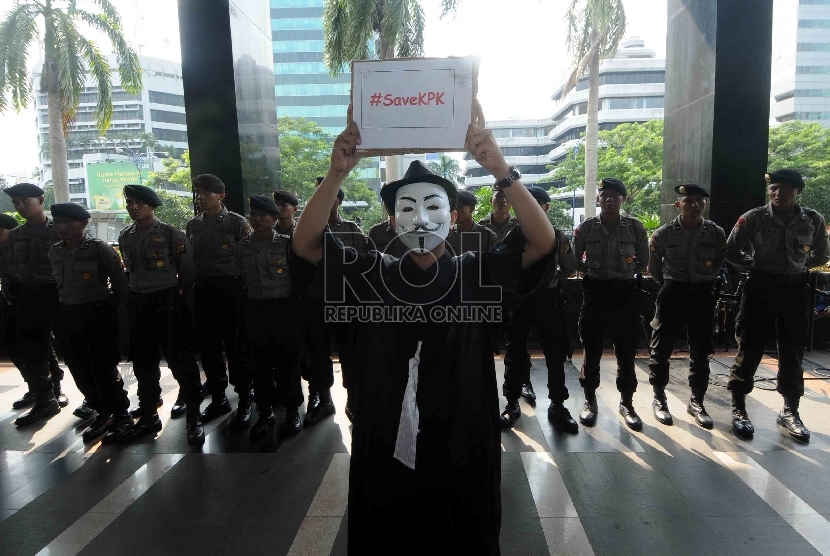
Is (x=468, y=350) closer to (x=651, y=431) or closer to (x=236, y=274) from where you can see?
(x=651, y=431)

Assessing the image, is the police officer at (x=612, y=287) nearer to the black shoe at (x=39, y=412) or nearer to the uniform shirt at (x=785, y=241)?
the uniform shirt at (x=785, y=241)

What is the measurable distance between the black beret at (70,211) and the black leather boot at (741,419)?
572 centimetres

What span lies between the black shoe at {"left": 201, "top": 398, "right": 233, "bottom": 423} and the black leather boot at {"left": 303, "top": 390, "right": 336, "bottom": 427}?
882 mm

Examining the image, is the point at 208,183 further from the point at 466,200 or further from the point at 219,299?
the point at 466,200

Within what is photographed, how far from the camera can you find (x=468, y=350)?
5.91 feet

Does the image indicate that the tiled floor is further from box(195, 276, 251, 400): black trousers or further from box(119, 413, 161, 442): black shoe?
box(195, 276, 251, 400): black trousers

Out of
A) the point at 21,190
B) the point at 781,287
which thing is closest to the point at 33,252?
the point at 21,190

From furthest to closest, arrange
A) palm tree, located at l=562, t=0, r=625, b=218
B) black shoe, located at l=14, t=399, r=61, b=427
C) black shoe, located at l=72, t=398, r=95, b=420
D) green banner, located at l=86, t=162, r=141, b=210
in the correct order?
green banner, located at l=86, t=162, r=141, b=210
palm tree, located at l=562, t=0, r=625, b=218
black shoe, located at l=72, t=398, r=95, b=420
black shoe, located at l=14, t=399, r=61, b=427

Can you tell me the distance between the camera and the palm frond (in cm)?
1477

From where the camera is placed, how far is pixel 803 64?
6212 cm

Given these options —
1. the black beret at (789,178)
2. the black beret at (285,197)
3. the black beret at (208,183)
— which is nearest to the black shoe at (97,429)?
the black beret at (208,183)

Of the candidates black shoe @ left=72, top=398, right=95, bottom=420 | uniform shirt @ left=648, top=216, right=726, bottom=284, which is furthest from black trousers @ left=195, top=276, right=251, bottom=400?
uniform shirt @ left=648, top=216, right=726, bottom=284

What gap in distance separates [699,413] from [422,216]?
12.8 feet

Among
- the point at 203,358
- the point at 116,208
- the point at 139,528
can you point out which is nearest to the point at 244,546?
the point at 139,528
